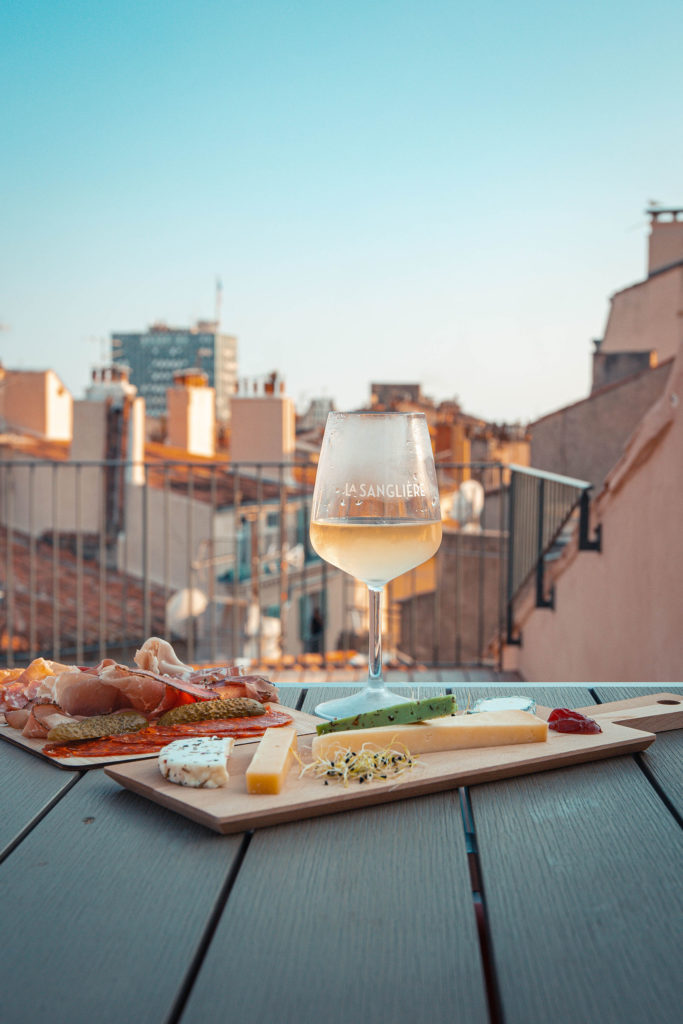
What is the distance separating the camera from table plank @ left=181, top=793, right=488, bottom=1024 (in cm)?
36

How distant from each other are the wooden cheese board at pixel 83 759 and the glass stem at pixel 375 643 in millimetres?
72

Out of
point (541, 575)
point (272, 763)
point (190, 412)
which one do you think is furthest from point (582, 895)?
point (190, 412)

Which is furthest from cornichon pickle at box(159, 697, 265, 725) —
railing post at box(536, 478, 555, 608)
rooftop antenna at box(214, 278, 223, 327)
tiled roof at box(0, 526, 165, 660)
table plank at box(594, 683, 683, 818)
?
rooftop antenna at box(214, 278, 223, 327)

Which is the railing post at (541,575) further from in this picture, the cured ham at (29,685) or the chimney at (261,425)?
the chimney at (261,425)

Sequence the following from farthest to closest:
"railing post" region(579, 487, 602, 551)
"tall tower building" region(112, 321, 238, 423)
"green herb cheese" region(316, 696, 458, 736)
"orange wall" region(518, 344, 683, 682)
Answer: "tall tower building" region(112, 321, 238, 423) → "railing post" region(579, 487, 602, 551) → "orange wall" region(518, 344, 683, 682) → "green herb cheese" region(316, 696, 458, 736)

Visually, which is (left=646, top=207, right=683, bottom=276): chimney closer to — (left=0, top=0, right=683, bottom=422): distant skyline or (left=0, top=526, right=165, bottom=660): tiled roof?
(left=0, top=0, right=683, bottom=422): distant skyline

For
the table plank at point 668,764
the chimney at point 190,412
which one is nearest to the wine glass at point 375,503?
the table plank at point 668,764

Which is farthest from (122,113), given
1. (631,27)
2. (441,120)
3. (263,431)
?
(631,27)

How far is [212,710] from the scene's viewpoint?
2.57 ft

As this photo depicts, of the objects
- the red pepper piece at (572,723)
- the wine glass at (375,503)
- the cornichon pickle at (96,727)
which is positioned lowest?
the cornichon pickle at (96,727)

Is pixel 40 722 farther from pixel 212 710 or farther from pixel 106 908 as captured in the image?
pixel 106 908

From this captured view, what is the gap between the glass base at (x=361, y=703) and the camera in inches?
32.4

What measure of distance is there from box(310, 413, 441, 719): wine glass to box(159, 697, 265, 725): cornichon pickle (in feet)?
0.26

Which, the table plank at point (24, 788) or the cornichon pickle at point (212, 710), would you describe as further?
the cornichon pickle at point (212, 710)
